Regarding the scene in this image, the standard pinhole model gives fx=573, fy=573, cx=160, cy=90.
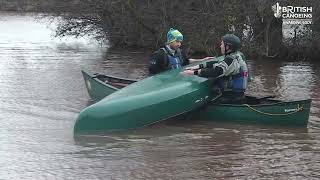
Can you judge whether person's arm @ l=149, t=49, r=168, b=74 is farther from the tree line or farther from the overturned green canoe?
the tree line


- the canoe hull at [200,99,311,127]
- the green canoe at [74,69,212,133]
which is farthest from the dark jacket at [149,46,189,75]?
the canoe hull at [200,99,311,127]

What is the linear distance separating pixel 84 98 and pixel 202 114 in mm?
3379

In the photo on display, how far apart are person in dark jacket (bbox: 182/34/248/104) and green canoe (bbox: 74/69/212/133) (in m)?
0.17

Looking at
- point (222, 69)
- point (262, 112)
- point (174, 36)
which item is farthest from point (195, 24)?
point (262, 112)

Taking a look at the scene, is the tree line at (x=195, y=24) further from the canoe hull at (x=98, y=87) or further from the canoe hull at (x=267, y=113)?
the canoe hull at (x=267, y=113)

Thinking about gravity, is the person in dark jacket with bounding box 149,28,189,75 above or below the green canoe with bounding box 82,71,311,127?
above

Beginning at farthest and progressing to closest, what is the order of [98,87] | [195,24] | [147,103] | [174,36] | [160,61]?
[195,24], [98,87], [160,61], [174,36], [147,103]

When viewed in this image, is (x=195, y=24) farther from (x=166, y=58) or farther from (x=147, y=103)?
(x=147, y=103)

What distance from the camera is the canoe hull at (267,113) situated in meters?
9.14

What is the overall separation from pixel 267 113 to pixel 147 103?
6.51 feet

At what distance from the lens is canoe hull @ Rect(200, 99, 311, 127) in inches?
360

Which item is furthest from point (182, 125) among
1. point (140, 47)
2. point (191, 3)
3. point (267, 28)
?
point (140, 47)

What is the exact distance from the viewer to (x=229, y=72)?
9.41m

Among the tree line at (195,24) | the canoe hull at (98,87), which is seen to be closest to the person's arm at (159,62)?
the canoe hull at (98,87)
